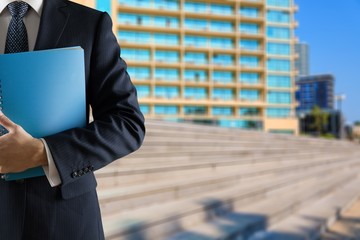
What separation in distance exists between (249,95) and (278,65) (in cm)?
471

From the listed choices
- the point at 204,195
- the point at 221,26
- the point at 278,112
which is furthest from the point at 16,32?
the point at 278,112

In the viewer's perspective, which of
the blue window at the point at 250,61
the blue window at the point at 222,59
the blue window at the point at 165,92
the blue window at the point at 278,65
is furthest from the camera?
the blue window at the point at 278,65

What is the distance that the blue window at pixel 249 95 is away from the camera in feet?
135

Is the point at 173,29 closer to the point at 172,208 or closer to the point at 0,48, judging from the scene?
the point at 172,208

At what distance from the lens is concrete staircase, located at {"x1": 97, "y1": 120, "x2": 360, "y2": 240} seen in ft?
11.0

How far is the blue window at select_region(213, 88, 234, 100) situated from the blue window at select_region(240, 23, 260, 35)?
6.34 metres

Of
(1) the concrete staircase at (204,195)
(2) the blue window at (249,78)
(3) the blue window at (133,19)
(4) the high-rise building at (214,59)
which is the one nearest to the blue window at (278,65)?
(4) the high-rise building at (214,59)

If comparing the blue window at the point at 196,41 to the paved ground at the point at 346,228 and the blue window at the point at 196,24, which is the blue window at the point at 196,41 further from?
the paved ground at the point at 346,228

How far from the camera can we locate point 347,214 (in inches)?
247

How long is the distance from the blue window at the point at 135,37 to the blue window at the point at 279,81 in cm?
1289

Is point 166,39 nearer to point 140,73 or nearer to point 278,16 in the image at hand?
point 140,73

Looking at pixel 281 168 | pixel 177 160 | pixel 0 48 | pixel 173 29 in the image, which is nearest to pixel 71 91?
pixel 0 48

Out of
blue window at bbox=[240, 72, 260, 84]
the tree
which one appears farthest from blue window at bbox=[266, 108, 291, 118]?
the tree

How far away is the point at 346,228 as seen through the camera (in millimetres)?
5309
